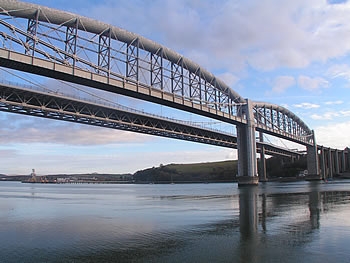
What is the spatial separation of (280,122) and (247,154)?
5956 centimetres

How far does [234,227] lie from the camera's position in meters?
18.6

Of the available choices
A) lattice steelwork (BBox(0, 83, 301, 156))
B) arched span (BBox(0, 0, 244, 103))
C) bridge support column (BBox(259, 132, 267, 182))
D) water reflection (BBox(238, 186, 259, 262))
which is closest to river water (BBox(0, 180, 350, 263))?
water reflection (BBox(238, 186, 259, 262))

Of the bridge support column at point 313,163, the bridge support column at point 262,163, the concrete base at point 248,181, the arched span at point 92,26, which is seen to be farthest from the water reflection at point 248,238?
the bridge support column at point 313,163

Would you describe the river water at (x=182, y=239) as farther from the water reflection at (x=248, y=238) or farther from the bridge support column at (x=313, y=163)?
the bridge support column at (x=313, y=163)

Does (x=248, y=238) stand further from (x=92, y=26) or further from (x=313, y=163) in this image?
(x=313, y=163)

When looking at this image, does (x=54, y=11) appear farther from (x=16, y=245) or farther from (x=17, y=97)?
(x=16, y=245)

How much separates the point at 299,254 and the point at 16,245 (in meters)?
11.6

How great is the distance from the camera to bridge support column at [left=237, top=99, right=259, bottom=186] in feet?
274

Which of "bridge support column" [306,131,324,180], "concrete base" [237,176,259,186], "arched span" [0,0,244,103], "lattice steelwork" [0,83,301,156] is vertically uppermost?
"arched span" [0,0,244,103]

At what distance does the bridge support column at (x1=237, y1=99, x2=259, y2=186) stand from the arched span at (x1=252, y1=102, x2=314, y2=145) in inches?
454

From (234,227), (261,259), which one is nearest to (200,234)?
(234,227)

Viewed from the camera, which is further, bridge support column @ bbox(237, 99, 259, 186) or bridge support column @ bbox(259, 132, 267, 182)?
bridge support column @ bbox(259, 132, 267, 182)

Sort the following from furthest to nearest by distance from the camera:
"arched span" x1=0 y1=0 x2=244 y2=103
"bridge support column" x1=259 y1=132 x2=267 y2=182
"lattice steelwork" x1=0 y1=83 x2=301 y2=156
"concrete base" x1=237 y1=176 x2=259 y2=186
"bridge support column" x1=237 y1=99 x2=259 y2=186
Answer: "bridge support column" x1=259 y1=132 x2=267 y2=182 → "bridge support column" x1=237 y1=99 x2=259 y2=186 → "concrete base" x1=237 y1=176 x2=259 y2=186 → "lattice steelwork" x1=0 y1=83 x2=301 y2=156 → "arched span" x1=0 y1=0 x2=244 y2=103

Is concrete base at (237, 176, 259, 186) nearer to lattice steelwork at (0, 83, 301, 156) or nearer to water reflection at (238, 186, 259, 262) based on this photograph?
lattice steelwork at (0, 83, 301, 156)
